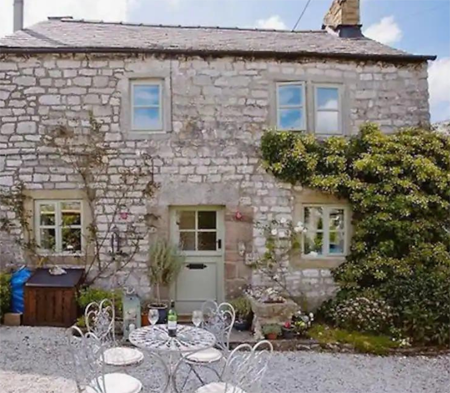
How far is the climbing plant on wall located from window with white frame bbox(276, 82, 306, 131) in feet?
1.28

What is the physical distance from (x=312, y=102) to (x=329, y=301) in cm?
371

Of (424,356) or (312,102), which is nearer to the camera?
(424,356)

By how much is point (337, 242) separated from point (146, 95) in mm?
4519

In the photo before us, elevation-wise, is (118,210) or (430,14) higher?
(430,14)

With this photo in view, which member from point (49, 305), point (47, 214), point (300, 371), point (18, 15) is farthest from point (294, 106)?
point (18, 15)

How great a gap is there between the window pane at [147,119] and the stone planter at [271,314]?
3.75 meters

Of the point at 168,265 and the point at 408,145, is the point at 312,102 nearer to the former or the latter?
the point at 408,145

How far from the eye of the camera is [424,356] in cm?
620

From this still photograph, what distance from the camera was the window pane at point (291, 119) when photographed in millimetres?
8188

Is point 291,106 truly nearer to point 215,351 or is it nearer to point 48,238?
point 215,351

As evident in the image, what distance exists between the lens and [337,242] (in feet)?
26.6

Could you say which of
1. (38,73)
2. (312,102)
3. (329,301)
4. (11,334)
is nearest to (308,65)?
(312,102)

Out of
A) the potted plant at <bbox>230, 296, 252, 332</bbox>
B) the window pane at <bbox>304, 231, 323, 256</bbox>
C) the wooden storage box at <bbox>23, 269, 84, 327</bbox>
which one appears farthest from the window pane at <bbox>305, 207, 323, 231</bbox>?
the wooden storage box at <bbox>23, 269, 84, 327</bbox>

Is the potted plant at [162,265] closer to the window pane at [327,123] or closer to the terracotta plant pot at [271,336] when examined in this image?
the terracotta plant pot at [271,336]
